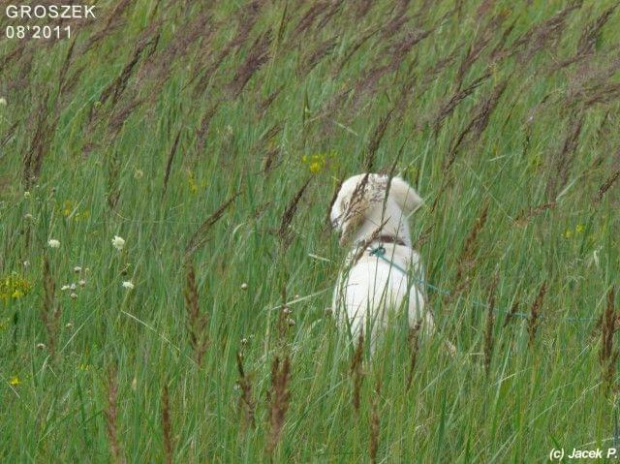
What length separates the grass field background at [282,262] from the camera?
2328 mm

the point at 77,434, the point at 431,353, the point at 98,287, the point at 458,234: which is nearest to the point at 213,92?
the point at 458,234

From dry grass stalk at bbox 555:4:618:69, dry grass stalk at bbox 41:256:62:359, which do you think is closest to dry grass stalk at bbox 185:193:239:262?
dry grass stalk at bbox 41:256:62:359

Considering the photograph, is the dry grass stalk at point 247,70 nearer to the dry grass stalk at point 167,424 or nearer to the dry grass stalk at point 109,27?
the dry grass stalk at point 109,27

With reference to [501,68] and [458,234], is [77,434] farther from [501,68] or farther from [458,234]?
[501,68]

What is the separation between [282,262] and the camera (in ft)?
10.6

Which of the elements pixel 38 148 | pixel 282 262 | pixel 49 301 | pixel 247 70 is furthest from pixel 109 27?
pixel 49 301

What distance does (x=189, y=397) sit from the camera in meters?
2.54

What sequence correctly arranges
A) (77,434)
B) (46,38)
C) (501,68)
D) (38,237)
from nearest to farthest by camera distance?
(77,434) < (38,237) < (46,38) < (501,68)

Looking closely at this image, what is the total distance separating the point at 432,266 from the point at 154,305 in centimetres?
93

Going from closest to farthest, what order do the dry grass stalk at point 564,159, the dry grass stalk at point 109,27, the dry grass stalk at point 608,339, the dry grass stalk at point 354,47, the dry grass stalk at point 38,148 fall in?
1. the dry grass stalk at point 608,339
2. the dry grass stalk at point 38,148
3. the dry grass stalk at point 564,159
4. the dry grass stalk at point 109,27
5. the dry grass stalk at point 354,47

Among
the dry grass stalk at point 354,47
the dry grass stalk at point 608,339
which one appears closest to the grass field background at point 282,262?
the dry grass stalk at point 608,339

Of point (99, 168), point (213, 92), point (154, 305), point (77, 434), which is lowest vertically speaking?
point (77, 434)

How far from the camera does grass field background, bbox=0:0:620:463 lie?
2.33m

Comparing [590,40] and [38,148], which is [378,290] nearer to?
[38,148]
